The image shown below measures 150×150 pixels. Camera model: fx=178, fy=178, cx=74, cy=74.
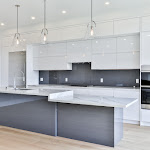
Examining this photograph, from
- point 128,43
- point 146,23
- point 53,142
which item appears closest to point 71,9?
point 128,43

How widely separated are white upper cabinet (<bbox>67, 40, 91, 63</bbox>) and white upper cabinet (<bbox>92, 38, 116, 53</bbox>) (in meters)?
0.19

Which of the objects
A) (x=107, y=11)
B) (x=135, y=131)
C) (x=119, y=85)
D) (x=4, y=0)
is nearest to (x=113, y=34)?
(x=107, y=11)

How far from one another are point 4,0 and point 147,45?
3439 mm

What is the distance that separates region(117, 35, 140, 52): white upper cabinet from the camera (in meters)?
4.51

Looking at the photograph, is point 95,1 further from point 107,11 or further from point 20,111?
point 20,111

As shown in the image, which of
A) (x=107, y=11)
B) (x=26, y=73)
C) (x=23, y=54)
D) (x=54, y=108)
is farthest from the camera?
(x=23, y=54)

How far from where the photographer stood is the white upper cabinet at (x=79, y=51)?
516 cm

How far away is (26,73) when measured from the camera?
19.7ft

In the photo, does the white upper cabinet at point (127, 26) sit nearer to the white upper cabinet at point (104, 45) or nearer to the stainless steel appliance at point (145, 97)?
the white upper cabinet at point (104, 45)

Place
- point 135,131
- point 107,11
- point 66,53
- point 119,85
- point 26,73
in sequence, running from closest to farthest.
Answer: point 135,131, point 107,11, point 119,85, point 66,53, point 26,73

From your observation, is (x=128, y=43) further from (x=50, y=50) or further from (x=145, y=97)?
(x=50, y=50)

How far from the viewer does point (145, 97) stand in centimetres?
427

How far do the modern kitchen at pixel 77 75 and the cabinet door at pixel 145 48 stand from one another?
22mm

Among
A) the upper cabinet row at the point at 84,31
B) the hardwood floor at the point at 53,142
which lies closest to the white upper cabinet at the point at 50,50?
the upper cabinet row at the point at 84,31
